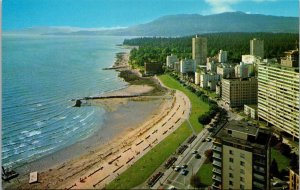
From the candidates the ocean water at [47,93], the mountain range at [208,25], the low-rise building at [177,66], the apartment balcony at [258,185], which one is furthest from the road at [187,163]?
→ the low-rise building at [177,66]

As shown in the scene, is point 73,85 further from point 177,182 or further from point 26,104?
point 177,182

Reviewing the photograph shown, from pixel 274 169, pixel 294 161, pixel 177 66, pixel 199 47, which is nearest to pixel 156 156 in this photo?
pixel 274 169

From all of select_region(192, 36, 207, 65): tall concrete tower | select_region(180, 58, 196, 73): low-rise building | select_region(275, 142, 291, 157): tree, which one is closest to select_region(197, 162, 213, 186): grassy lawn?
select_region(275, 142, 291, 157): tree

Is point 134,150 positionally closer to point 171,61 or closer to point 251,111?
point 251,111

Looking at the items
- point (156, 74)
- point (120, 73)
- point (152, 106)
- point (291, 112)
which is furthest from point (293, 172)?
point (120, 73)

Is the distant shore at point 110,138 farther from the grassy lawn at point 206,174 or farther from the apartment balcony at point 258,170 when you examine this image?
the apartment balcony at point 258,170

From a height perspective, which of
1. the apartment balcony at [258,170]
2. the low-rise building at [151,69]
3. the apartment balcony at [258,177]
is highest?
the low-rise building at [151,69]
